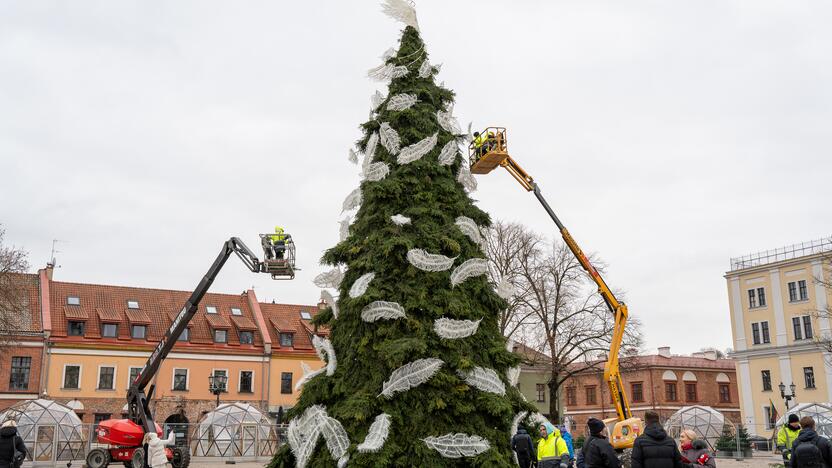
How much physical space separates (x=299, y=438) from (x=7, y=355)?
34529 mm

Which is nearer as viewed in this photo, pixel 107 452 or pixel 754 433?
pixel 107 452

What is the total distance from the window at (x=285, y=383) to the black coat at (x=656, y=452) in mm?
39704

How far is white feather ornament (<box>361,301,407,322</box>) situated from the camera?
9484 mm

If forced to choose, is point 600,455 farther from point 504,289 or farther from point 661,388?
point 661,388

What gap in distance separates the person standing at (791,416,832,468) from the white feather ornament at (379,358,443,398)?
4520mm

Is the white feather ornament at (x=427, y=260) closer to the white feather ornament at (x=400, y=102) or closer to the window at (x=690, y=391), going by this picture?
the white feather ornament at (x=400, y=102)

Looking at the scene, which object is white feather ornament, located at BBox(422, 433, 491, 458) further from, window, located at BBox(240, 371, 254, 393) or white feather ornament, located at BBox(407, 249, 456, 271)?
window, located at BBox(240, 371, 254, 393)

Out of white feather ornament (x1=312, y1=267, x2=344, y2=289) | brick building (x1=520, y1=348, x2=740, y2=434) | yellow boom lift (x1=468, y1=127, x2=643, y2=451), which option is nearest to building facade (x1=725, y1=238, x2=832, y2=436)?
brick building (x1=520, y1=348, x2=740, y2=434)

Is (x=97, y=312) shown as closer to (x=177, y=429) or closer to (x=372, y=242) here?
(x=177, y=429)

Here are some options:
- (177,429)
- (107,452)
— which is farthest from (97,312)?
(107,452)

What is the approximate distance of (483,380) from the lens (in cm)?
938

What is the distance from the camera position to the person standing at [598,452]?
7906 mm

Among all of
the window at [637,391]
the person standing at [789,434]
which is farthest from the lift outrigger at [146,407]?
the window at [637,391]

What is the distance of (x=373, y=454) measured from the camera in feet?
28.5
